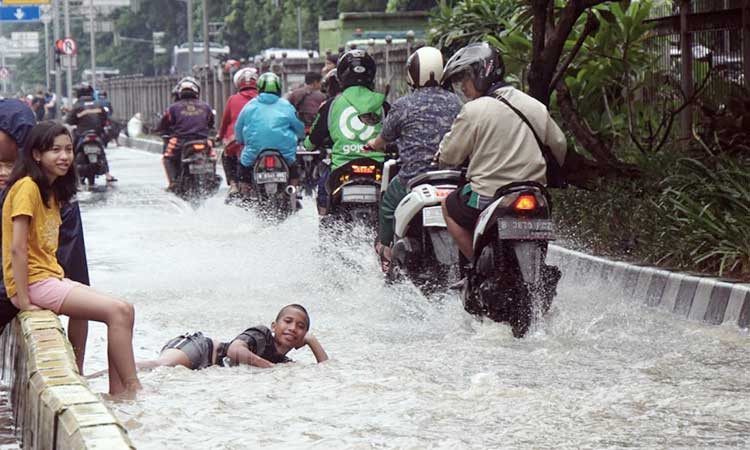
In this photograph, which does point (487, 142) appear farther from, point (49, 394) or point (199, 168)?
point (199, 168)

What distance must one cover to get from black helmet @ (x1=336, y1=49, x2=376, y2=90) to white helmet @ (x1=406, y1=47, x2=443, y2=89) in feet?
6.15

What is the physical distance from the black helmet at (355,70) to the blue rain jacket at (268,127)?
13.4ft

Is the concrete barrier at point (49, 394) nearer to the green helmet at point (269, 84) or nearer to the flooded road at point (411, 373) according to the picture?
the flooded road at point (411, 373)

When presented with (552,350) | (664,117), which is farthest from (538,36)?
(552,350)

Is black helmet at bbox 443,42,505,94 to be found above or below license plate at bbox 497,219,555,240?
above

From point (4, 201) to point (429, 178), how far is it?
358 cm

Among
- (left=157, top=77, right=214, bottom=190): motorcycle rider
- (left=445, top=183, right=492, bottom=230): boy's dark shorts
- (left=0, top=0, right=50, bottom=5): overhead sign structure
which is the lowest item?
(left=0, top=0, right=50, bottom=5): overhead sign structure

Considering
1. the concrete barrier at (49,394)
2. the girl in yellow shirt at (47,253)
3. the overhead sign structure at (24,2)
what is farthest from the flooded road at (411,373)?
the overhead sign structure at (24,2)

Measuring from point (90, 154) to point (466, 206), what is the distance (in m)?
17.4

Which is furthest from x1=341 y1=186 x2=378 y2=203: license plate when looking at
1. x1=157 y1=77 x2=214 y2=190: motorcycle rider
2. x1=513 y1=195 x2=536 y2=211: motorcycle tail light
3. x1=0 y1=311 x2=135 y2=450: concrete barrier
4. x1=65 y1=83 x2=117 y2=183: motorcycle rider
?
x1=65 y1=83 x2=117 y2=183: motorcycle rider

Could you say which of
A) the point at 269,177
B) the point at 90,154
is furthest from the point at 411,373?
the point at 90,154

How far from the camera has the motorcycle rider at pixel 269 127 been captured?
1767cm

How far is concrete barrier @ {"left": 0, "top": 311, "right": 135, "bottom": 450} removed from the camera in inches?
194

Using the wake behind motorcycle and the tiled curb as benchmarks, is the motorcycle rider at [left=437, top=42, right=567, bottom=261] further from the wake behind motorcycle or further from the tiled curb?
the wake behind motorcycle
